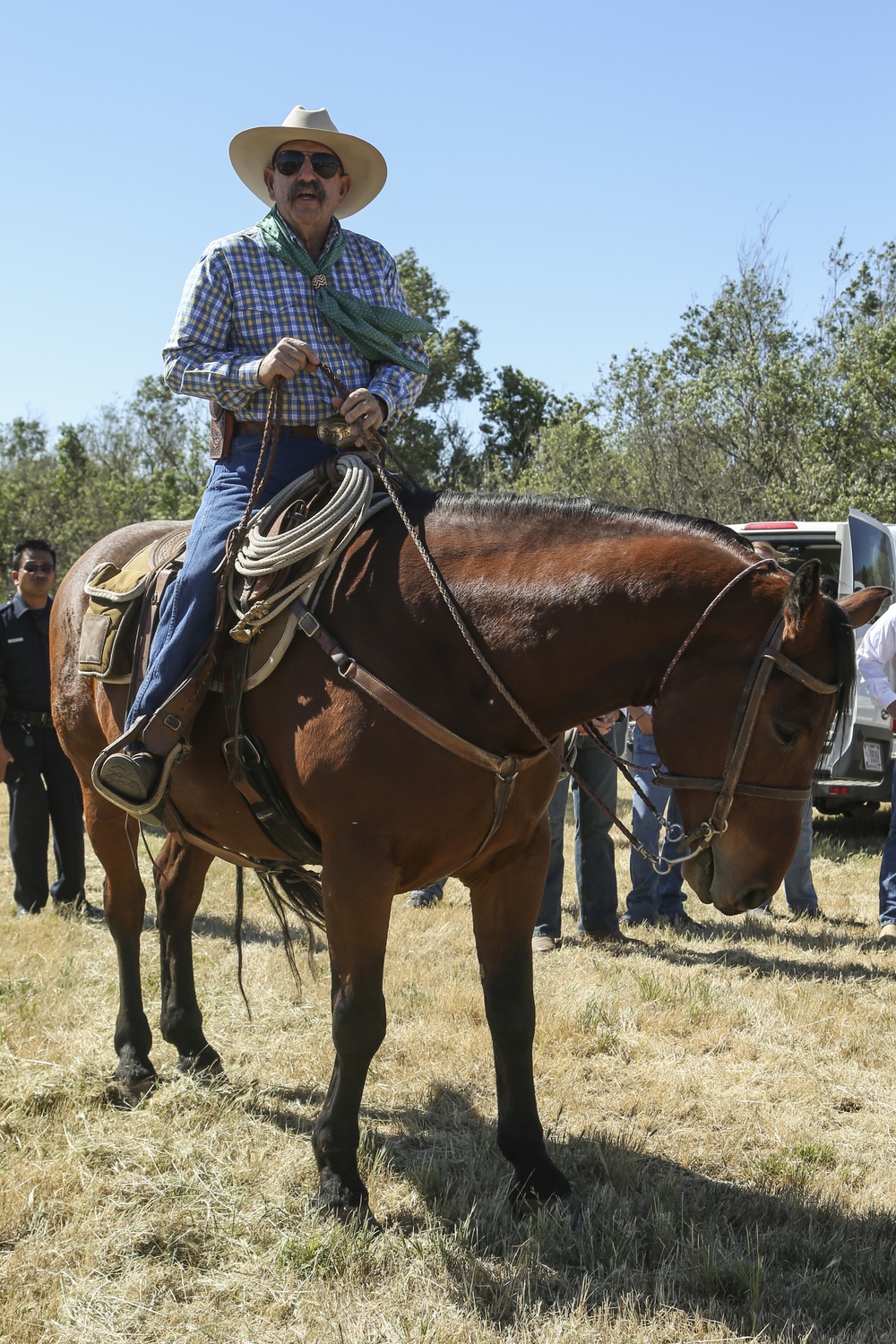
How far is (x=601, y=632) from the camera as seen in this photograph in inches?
122

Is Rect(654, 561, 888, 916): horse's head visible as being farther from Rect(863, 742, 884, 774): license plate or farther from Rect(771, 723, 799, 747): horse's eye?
Rect(863, 742, 884, 774): license plate

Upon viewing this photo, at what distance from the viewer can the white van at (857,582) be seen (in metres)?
9.63

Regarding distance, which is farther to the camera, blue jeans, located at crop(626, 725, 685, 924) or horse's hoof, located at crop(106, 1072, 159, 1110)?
blue jeans, located at crop(626, 725, 685, 924)

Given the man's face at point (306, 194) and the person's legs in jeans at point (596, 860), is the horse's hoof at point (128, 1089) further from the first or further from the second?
the person's legs in jeans at point (596, 860)

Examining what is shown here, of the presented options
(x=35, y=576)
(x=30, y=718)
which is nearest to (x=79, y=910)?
(x=30, y=718)

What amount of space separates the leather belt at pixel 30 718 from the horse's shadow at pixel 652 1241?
5152 mm

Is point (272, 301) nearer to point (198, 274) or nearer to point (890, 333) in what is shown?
point (198, 274)

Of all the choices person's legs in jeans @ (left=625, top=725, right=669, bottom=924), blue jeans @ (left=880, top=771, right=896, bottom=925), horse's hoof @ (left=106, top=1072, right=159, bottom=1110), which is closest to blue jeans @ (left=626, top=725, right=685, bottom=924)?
person's legs in jeans @ (left=625, top=725, right=669, bottom=924)

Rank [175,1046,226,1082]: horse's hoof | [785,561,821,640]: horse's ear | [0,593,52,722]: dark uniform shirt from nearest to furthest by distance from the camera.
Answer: [785,561,821,640]: horse's ear → [175,1046,226,1082]: horse's hoof → [0,593,52,722]: dark uniform shirt

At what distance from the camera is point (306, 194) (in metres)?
3.89

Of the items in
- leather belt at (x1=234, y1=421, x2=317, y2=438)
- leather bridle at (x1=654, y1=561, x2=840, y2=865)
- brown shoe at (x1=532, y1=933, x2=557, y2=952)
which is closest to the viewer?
leather bridle at (x1=654, y1=561, x2=840, y2=865)

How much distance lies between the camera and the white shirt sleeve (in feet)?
23.5

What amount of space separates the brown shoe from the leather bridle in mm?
4308

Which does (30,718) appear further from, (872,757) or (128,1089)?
(872,757)
